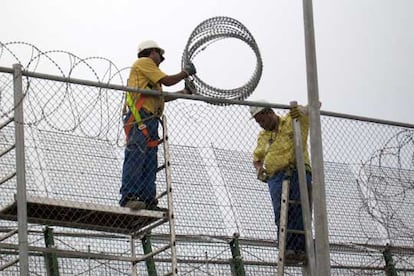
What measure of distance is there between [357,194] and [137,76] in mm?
3008

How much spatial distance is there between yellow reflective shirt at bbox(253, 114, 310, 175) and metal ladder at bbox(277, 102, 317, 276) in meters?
0.21

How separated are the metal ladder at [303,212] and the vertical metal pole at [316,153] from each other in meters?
0.53

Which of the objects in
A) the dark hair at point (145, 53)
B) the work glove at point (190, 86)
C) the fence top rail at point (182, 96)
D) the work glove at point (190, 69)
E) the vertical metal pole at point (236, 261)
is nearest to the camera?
the fence top rail at point (182, 96)

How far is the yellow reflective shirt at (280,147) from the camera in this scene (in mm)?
13078

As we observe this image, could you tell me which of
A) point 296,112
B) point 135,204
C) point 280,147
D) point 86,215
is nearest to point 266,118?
point 280,147

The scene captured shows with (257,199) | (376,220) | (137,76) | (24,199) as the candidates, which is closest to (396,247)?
(376,220)

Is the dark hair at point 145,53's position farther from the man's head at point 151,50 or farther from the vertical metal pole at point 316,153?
the vertical metal pole at point 316,153

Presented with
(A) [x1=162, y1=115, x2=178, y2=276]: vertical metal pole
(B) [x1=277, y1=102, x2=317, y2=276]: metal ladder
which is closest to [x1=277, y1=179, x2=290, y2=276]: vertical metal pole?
(B) [x1=277, y1=102, x2=317, y2=276]: metal ladder

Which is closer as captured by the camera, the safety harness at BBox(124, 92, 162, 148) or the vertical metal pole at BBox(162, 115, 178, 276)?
the vertical metal pole at BBox(162, 115, 178, 276)

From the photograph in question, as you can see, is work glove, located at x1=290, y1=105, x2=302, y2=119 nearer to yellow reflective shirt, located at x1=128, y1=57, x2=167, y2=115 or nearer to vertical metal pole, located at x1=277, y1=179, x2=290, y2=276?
vertical metal pole, located at x1=277, y1=179, x2=290, y2=276

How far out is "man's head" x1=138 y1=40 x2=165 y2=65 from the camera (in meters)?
13.1

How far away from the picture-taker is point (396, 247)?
47.4ft

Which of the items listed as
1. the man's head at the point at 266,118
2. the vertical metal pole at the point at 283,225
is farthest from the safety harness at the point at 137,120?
the vertical metal pole at the point at 283,225

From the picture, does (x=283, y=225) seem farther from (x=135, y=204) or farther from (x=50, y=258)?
(x=50, y=258)
